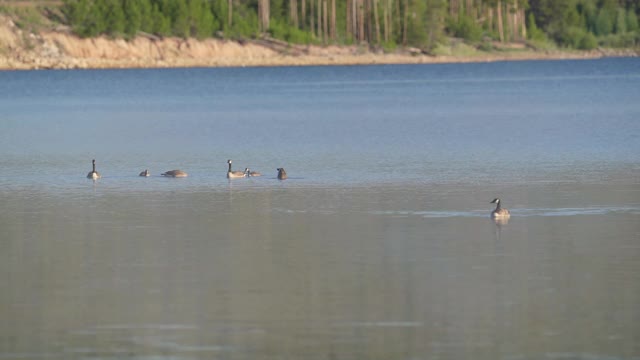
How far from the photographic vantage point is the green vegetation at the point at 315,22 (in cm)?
15850

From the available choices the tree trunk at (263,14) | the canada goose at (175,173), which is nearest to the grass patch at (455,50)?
the tree trunk at (263,14)

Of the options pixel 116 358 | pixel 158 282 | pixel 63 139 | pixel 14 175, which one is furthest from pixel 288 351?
pixel 63 139

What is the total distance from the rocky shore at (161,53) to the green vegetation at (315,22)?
1066 mm

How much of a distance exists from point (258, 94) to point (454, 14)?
351 ft

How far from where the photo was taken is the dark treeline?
158500 millimetres

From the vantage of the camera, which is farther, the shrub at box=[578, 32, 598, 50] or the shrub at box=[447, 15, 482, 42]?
the shrub at box=[578, 32, 598, 50]

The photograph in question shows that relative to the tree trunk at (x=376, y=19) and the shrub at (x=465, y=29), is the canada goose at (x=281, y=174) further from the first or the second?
the shrub at (x=465, y=29)

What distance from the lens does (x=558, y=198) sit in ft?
101

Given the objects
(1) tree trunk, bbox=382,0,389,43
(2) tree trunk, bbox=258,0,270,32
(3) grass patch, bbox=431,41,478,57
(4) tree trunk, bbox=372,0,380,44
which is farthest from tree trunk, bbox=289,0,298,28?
(3) grass patch, bbox=431,41,478,57

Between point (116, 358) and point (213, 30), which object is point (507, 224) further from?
point (213, 30)

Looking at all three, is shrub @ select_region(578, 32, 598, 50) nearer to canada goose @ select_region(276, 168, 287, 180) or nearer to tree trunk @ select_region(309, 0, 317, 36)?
tree trunk @ select_region(309, 0, 317, 36)

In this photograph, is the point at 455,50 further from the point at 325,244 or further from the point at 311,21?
the point at 325,244

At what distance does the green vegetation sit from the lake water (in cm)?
10214

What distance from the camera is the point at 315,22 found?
184250mm
